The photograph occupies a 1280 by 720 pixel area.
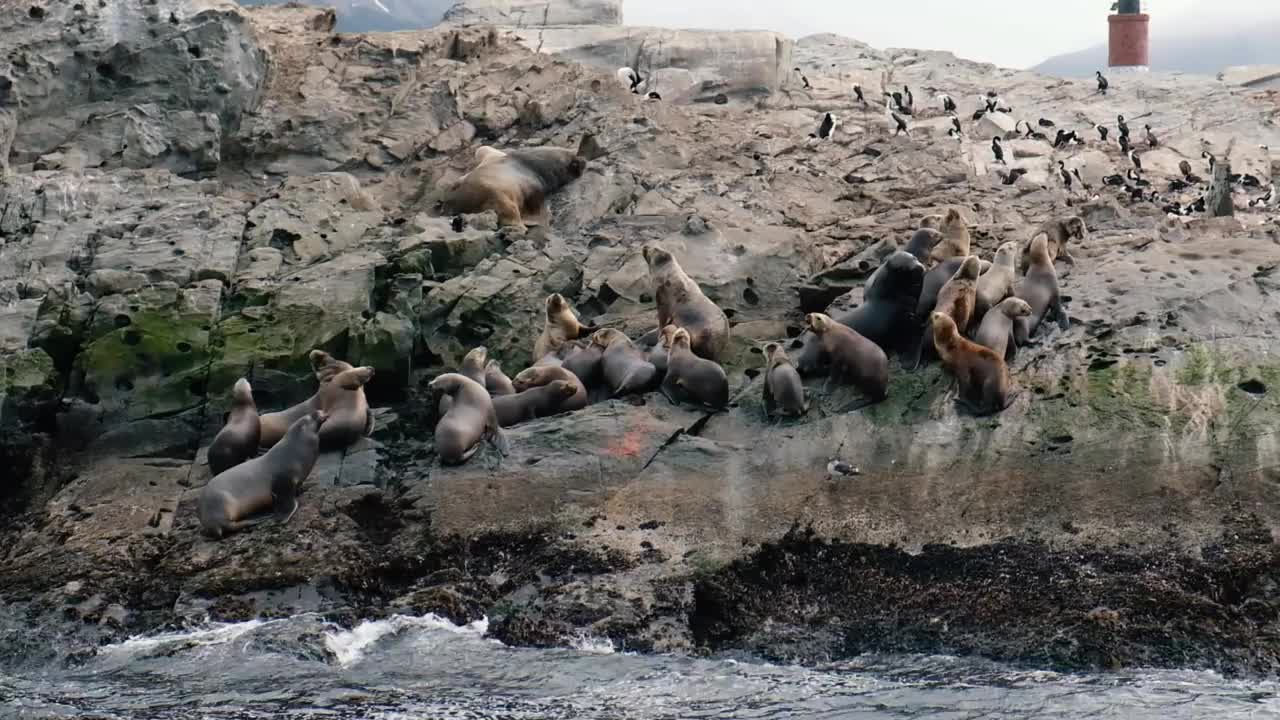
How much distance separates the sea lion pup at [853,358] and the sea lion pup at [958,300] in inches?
12.5

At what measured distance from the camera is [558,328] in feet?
42.5

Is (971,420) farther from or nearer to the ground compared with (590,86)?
nearer to the ground

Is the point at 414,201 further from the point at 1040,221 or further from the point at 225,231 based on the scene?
the point at 1040,221

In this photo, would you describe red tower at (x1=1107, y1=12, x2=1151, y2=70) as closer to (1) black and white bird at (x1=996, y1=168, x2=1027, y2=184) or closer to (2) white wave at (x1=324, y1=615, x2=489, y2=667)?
(1) black and white bird at (x1=996, y1=168, x2=1027, y2=184)

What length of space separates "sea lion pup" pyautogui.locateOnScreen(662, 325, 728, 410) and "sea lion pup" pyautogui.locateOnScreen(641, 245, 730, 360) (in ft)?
2.10

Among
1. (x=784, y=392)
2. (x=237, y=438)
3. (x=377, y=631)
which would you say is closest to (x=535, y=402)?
(x=784, y=392)

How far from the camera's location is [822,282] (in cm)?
1348

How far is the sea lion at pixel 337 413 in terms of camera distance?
11250 mm

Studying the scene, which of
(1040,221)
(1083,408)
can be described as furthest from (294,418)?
(1040,221)

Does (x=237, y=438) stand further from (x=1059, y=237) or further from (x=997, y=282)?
(x=1059, y=237)

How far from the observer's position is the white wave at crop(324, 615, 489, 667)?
29.3ft

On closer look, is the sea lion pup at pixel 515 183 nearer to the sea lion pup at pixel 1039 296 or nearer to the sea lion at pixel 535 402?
the sea lion at pixel 535 402

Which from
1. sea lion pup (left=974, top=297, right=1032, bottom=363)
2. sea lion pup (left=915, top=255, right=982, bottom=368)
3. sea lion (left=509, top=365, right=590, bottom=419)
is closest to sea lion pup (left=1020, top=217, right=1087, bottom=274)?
sea lion pup (left=915, top=255, right=982, bottom=368)

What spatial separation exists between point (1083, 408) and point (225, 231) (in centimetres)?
749
